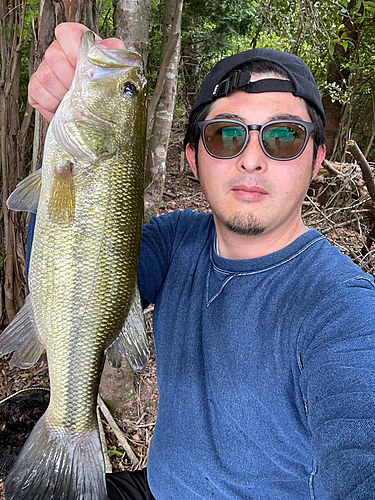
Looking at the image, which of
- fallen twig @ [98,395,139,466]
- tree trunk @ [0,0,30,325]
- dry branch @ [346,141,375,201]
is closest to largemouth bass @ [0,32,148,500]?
fallen twig @ [98,395,139,466]

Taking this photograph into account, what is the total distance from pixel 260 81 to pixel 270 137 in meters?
0.28

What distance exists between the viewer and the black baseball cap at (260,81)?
1659mm

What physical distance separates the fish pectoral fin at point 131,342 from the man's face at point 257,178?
0.58 meters

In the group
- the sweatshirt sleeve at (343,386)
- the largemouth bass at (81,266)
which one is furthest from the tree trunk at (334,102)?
the sweatshirt sleeve at (343,386)

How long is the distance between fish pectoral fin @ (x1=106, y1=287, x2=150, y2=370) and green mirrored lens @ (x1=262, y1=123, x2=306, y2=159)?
879 mm

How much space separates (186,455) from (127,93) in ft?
5.29

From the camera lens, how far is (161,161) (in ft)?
16.3

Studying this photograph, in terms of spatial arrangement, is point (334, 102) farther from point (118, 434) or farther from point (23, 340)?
point (23, 340)

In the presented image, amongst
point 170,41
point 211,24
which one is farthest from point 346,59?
point 170,41

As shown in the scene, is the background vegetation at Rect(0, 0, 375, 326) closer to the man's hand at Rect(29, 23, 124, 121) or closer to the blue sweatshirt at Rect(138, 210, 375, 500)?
the man's hand at Rect(29, 23, 124, 121)

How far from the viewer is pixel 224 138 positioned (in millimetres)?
1655

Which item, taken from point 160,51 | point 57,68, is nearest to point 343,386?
point 57,68

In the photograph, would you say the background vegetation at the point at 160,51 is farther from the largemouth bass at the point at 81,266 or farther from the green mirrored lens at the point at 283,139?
the green mirrored lens at the point at 283,139

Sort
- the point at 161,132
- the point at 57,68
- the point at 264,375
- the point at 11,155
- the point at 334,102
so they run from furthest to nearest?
the point at 334,102 < the point at 161,132 < the point at 11,155 < the point at 57,68 < the point at 264,375
